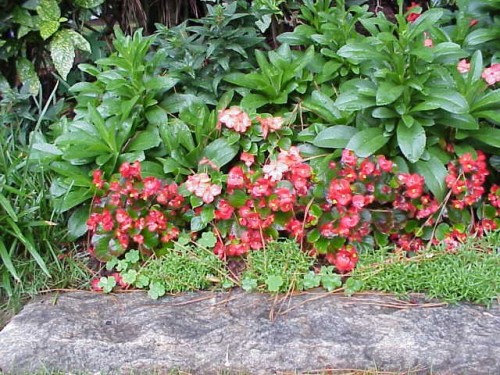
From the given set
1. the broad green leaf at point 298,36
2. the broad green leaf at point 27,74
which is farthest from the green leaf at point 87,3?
the broad green leaf at point 298,36

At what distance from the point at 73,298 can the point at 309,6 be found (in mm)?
2141

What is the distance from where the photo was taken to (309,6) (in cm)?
356

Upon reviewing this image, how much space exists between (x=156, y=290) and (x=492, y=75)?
192cm

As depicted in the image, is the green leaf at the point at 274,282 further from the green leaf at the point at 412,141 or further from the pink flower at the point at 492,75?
the pink flower at the point at 492,75

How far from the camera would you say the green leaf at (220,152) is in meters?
3.01

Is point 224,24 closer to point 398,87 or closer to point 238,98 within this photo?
point 238,98

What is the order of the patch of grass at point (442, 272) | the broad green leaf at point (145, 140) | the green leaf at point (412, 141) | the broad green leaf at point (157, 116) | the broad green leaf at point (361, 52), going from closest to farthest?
the patch of grass at point (442, 272) < the green leaf at point (412, 141) < the broad green leaf at point (361, 52) < the broad green leaf at point (145, 140) < the broad green leaf at point (157, 116)

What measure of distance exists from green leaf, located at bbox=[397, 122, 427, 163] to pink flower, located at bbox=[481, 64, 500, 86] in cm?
44

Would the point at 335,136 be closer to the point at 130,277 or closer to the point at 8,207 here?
the point at 130,277

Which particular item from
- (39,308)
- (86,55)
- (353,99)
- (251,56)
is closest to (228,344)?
(39,308)

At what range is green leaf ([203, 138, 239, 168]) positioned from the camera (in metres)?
3.01

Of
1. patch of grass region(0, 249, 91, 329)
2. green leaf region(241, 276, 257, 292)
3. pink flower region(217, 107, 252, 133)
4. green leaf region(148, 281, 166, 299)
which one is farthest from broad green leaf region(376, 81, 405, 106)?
patch of grass region(0, 249, 91, 329)

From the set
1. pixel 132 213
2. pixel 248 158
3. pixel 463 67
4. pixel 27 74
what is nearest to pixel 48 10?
pixel 27 74

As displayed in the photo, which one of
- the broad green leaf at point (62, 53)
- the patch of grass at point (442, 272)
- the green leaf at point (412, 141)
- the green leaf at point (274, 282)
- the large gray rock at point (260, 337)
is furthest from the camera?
the broad green leaf at point (62, 53)
